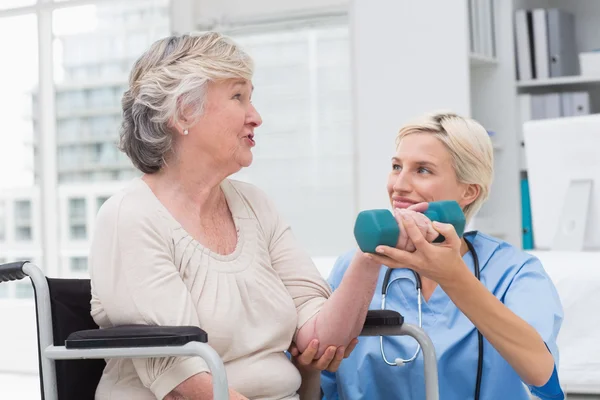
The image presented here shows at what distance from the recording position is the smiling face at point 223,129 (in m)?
1.54

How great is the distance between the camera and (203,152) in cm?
155

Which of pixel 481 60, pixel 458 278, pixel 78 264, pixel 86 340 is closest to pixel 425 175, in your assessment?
pixel 458 278

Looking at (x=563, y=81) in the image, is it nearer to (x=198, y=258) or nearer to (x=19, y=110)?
(x=198, y=258)

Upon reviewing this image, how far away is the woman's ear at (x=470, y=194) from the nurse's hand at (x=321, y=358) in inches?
15.2

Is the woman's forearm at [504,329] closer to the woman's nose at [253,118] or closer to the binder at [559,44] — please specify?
the woman's nose at [253,118]

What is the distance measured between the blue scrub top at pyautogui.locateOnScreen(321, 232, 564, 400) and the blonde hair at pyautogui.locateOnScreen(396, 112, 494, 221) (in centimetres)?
14

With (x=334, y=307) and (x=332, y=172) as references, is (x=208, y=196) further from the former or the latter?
(x=332, y=172)

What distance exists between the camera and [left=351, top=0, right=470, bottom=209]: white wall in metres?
4.26

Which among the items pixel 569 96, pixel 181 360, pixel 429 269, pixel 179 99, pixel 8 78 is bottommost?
pixel 181 360

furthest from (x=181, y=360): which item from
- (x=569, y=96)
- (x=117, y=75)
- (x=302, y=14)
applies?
(x=117, y=75)

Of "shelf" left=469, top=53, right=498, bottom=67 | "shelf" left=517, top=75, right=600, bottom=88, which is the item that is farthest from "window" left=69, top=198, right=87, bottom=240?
"shelf" left=517, top=75, right=600, bottom=88

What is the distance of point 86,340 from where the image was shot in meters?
1.33

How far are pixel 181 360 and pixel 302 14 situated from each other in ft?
12.3

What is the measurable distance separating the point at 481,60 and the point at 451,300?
2939 mm
